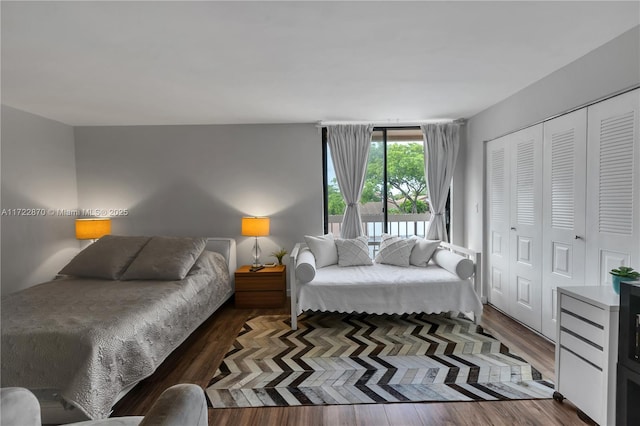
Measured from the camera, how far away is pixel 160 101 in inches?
128

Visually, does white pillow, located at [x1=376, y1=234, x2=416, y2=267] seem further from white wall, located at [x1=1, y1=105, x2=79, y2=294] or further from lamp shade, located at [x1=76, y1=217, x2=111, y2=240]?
white wall, located at [x1=1, y1=105, x2=79, y2=294]

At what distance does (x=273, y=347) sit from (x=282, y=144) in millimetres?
2606

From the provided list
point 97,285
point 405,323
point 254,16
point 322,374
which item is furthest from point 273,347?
point 254,16

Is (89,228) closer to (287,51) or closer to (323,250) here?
(323,250)

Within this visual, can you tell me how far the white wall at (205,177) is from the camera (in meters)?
4.27

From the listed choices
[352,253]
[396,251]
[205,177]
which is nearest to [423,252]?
[396,251]

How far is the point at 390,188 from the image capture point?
4.46m

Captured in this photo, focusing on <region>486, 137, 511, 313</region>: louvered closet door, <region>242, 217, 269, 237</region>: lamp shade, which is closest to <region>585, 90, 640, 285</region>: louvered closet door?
<region>486, 137, 511, 313</region>: louvered closet door

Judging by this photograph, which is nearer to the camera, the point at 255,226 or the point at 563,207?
the point at 563,207

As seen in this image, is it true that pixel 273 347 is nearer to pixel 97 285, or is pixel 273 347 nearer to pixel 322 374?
pixel 322 374

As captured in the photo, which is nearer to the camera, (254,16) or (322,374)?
(254,16)

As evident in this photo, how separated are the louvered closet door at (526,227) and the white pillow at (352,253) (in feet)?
5.12

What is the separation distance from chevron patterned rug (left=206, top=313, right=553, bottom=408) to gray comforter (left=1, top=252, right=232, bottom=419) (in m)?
0.55

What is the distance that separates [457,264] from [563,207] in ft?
3.33
